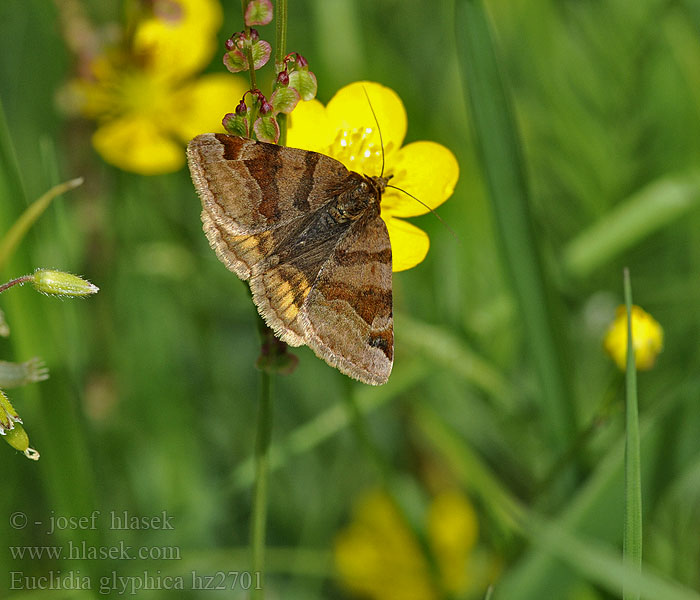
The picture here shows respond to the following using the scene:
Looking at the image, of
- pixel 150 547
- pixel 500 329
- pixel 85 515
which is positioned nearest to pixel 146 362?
pixel 150 547

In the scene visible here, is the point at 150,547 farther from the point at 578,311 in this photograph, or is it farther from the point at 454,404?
the point at 578,311

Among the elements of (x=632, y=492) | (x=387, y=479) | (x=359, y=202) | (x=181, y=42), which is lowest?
(x=387, y=479)

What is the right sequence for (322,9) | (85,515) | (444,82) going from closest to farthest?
1. (85,515)
2. (322,9)
3. (444,82)

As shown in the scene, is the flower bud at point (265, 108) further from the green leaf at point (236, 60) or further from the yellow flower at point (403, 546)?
the yellow flower at point (403, 546)

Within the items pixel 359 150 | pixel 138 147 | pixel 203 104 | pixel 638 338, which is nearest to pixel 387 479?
pixel 638 338

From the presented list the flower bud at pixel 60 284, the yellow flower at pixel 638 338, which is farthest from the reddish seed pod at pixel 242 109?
the yellow flower at pixel 638 338

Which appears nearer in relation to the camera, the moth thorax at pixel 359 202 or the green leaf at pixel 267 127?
the green leaf at pixel 267 127

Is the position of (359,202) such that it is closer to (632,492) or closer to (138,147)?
(632,492)
